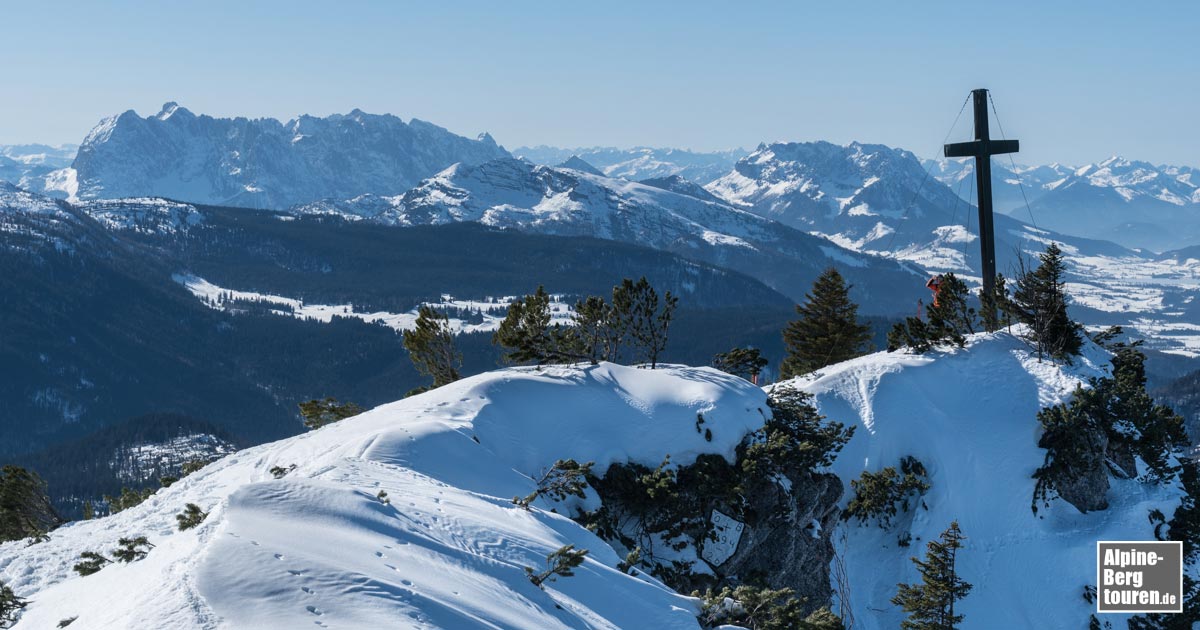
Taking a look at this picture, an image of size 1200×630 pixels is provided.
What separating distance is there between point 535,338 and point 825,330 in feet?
102

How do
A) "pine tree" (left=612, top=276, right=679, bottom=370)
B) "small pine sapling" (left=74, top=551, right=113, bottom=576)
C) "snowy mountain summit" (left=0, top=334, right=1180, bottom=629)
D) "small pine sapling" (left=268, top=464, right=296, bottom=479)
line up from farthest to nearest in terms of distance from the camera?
"pine tree" (left=612, top=276, right=679, bottom=370)
"small pine sapling" (left=268, top=464, right=296, bottom=479)
"small pine sapling" (left=74, top=551, right=113, bottom=576)
"snowy mountain summit" (left=0, top=334, right=1180, bottom=629)

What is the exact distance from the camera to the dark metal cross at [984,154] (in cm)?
4316

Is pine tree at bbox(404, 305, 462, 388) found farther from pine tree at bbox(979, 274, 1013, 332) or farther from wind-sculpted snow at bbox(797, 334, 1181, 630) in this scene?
pine tree at bbox(979, 274, 1013, 332)

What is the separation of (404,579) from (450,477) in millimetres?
9285

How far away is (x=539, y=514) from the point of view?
2261 cm

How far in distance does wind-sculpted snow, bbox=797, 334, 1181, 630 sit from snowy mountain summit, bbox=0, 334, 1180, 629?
80 millimetres

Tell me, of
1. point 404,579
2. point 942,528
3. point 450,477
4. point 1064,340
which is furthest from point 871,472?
point 404,579

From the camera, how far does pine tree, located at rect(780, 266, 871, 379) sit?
5906cm

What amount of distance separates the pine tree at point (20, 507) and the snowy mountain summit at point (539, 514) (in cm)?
1162

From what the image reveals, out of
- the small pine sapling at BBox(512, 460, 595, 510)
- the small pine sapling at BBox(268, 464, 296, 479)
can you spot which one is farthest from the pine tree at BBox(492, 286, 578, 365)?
the small pine sapling at BBox(268, 464, 296, 479)

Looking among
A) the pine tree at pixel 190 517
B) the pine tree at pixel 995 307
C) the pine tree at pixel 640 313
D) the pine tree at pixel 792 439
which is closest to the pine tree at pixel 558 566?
the pine tree at pixel 190 517

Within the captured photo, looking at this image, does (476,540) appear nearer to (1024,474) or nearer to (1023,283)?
(1024,474)

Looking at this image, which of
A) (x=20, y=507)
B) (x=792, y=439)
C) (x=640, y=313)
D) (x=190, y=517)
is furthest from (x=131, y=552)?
(x=640, y=313)

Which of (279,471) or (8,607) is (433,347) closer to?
(279,471)
